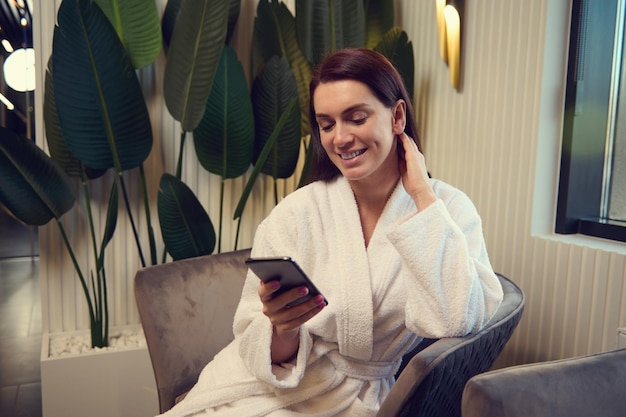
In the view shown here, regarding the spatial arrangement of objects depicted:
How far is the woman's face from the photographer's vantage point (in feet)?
3.95

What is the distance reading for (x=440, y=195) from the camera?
1.30m

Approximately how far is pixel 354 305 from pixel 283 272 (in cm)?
32

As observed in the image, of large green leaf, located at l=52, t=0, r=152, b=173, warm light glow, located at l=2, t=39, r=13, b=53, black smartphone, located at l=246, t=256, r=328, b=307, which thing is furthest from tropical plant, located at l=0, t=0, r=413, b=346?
warm light glow, located at l=2, t=39, r=13, b=53

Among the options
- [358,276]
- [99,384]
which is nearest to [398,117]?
[358,276]

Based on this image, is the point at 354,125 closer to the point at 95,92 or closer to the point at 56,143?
the point at 95,92

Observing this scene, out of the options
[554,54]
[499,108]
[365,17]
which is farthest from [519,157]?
[365,17]

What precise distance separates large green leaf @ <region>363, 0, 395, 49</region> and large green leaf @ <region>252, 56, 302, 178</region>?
1.43 feet

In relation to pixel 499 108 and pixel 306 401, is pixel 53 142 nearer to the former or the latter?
pixel 306 401

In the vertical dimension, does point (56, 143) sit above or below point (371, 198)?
above

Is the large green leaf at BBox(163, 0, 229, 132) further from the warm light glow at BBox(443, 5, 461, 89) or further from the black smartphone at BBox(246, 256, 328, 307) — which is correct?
the black smartphone at BBox(246, 256, 328, 307)

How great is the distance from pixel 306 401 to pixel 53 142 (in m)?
1.45

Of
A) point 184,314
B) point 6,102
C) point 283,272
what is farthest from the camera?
point 6,102

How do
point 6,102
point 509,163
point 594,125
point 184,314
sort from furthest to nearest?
point 6,102
point 509,163
point 594,125
point 184,314

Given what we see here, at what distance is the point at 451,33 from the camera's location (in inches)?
77.8
